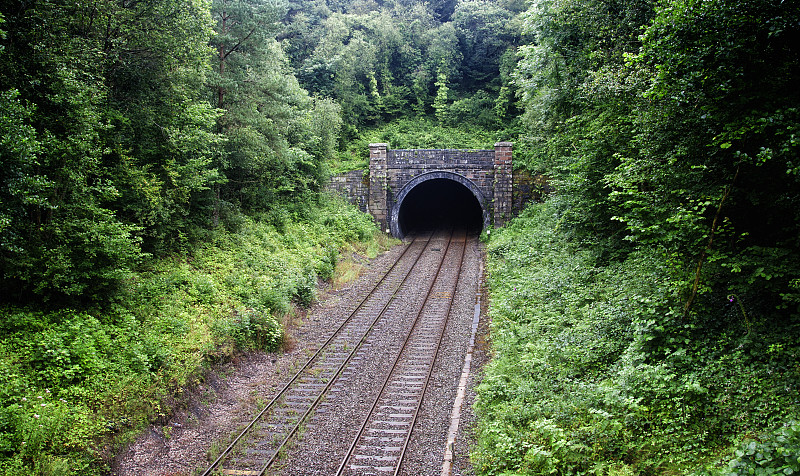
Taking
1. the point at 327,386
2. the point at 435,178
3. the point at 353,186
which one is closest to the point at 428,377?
the point at 327,386

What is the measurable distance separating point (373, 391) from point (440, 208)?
27.2 metres

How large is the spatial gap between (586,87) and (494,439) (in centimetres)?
788

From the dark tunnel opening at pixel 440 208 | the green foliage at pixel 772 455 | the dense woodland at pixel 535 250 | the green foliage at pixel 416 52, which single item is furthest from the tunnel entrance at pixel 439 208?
the green foliage at pixel 772 455

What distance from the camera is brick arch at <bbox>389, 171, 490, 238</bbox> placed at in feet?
82.1

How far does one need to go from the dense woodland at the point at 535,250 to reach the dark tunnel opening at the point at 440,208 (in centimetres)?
1437

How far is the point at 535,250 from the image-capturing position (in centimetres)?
1588

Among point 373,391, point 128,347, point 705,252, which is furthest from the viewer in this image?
point 373,391

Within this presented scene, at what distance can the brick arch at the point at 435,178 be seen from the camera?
25031 mm

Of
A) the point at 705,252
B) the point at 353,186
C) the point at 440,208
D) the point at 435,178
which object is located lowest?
the point at 440,208

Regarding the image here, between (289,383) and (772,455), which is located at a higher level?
(772,455)

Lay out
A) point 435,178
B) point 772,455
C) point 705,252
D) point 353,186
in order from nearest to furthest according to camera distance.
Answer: point 772,455
point 705,252
point 435,178
point 353,186

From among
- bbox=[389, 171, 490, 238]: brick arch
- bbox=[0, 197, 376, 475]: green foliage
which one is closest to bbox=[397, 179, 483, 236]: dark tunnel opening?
bbox=[389, 171, 490, 238]: brick arch

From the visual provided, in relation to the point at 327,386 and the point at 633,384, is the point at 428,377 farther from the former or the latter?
the point at 633,384

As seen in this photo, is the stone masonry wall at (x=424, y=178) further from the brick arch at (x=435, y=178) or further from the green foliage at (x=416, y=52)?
the green foliage at (x=416, y=52)
